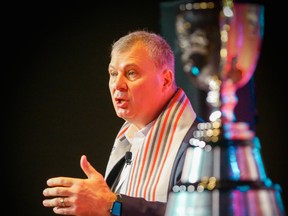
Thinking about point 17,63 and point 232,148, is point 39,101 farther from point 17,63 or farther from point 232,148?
point 232,148

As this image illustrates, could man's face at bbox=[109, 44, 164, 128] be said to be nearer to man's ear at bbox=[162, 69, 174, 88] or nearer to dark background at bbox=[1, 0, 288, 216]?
man's ear at bbox=[162, 69, 174, 88]

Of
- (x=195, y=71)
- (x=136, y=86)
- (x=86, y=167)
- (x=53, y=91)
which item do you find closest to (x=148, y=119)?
(x=136, y=86)

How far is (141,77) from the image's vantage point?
6.64ft

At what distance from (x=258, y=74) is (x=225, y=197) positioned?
1165 millimetres

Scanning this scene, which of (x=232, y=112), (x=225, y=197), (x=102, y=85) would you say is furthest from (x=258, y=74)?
(x=225, y=197)

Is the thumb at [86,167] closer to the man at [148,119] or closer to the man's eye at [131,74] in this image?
the man at [148,119]

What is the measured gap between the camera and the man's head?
2012 mm

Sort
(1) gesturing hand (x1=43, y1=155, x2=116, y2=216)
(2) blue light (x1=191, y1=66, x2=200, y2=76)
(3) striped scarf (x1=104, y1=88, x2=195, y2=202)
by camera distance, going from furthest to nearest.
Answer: (3) striped scarf (x1=104, y1=88, x2=195, y2=202)
(1) gesturing hand (x1=43, y1=155, x2=116, y2=216)
(2) blue light (x1=191, y1=66, x2=200, y2=76)

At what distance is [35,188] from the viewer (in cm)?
269

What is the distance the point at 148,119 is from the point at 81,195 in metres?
0.48

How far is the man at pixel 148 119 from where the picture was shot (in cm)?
188

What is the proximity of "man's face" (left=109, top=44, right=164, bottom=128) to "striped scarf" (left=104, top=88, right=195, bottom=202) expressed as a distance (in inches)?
2.3

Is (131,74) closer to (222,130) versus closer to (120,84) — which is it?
(120,84)

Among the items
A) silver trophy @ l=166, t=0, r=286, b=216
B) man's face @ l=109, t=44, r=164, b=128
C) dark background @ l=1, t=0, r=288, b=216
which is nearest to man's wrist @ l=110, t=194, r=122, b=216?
man's face @ l=109, t=44, r=164, b=128
